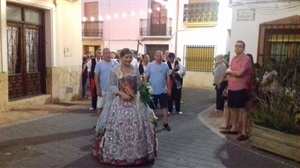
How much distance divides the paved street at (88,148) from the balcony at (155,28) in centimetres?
1101

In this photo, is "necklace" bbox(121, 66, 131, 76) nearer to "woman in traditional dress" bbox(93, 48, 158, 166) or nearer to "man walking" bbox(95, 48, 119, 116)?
"woman in traditional dress" bbox(93, 48, 158, 166)

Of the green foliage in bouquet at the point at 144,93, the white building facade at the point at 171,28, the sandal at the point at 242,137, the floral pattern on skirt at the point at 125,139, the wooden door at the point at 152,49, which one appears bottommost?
the sandal at the point at 242,137

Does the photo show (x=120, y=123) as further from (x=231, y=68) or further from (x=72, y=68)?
(x=72, y=68)

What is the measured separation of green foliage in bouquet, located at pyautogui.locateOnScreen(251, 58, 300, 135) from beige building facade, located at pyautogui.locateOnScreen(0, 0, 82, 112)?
6.29m

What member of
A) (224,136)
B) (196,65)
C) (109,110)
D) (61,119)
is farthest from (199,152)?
(196,65)

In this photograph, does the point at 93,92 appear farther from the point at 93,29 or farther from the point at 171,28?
the point at 93,29

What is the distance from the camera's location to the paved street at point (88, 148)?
4.47 metres

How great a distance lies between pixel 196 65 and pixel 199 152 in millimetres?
11422

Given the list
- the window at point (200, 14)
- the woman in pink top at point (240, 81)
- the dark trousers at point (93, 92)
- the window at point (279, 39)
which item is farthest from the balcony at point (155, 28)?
the woman in pink top at point (240, 81)

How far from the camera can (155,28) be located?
18.2 metres

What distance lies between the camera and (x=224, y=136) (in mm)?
6031

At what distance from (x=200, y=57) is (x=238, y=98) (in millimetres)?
10512

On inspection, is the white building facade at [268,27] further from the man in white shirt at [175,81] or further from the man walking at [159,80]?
the man walking at [159,80]

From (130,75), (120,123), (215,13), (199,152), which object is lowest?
(199,152)
